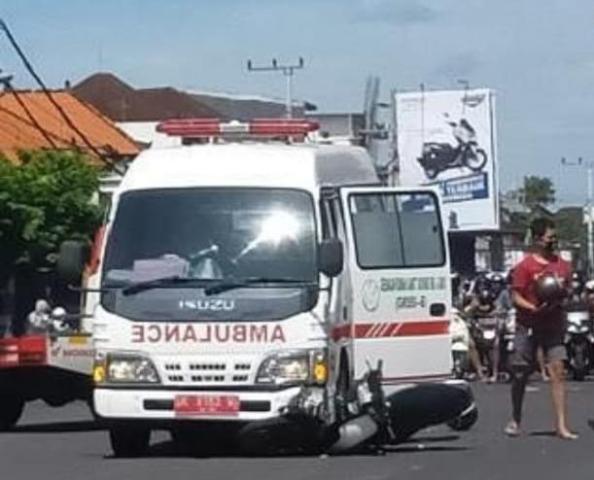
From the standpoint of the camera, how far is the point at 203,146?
61.8 ft

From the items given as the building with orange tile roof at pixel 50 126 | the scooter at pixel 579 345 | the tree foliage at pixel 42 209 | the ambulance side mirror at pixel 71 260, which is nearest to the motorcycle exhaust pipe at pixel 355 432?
the ambulance side mirror at pixel 71 260

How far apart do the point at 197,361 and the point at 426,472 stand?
7.12 ft

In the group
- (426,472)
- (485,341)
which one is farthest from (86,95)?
(426,472)

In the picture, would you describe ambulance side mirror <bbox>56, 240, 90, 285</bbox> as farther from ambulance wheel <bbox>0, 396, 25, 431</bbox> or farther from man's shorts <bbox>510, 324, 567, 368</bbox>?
ambulance wheel <bbox>0, 396, 25, 431</bbox>

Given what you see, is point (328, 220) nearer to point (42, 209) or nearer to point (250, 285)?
point (250, 285)

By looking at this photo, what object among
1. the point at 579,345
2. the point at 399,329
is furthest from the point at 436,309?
the point at 579,345

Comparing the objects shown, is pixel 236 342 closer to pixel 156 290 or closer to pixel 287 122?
pixel 156 290

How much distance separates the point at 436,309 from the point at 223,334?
3.00 metres

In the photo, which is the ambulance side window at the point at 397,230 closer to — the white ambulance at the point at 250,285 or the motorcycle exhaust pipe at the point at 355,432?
the white ambulance at the point at 250,285

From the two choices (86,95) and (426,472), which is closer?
(426,472)

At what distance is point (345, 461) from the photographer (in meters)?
17.5

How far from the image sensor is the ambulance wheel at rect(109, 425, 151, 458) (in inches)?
711

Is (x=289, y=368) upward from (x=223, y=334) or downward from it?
downward

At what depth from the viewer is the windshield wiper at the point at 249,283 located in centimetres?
1747
